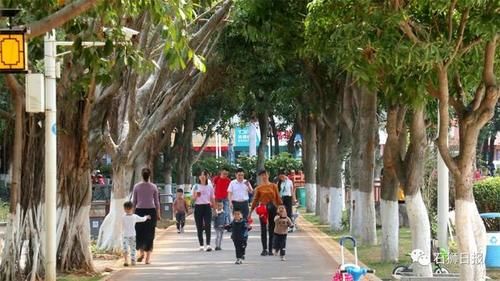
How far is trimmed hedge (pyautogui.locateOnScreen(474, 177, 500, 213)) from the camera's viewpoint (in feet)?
77.0

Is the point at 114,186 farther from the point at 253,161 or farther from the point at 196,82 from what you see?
the point at 253,161

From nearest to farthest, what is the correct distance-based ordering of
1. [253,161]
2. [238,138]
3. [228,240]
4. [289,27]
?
[289,27], [228,240], [253,161], [238,138]

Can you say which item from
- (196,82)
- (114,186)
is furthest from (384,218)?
(196,82)

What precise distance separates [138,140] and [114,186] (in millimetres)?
1055

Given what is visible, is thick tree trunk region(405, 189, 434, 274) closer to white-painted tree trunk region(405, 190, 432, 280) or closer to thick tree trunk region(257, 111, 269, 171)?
white-painted tree trunk region(405, 190, 432, 280)

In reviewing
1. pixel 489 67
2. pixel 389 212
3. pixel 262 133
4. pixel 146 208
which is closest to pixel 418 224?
pixel 389 212

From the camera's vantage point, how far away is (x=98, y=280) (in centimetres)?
1551

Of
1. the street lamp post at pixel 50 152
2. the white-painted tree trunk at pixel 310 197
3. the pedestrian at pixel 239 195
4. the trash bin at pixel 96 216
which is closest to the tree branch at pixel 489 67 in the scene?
the street lamp post at pixel 50 152

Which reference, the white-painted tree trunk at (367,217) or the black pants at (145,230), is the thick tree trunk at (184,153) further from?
the black pants at (145,230)

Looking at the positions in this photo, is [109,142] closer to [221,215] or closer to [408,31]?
[221,215]

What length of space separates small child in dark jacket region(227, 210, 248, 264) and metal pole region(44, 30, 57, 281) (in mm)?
5309

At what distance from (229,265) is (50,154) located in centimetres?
550

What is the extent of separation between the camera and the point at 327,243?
2302 centimetres

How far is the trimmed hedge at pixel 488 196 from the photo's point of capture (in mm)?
23484
